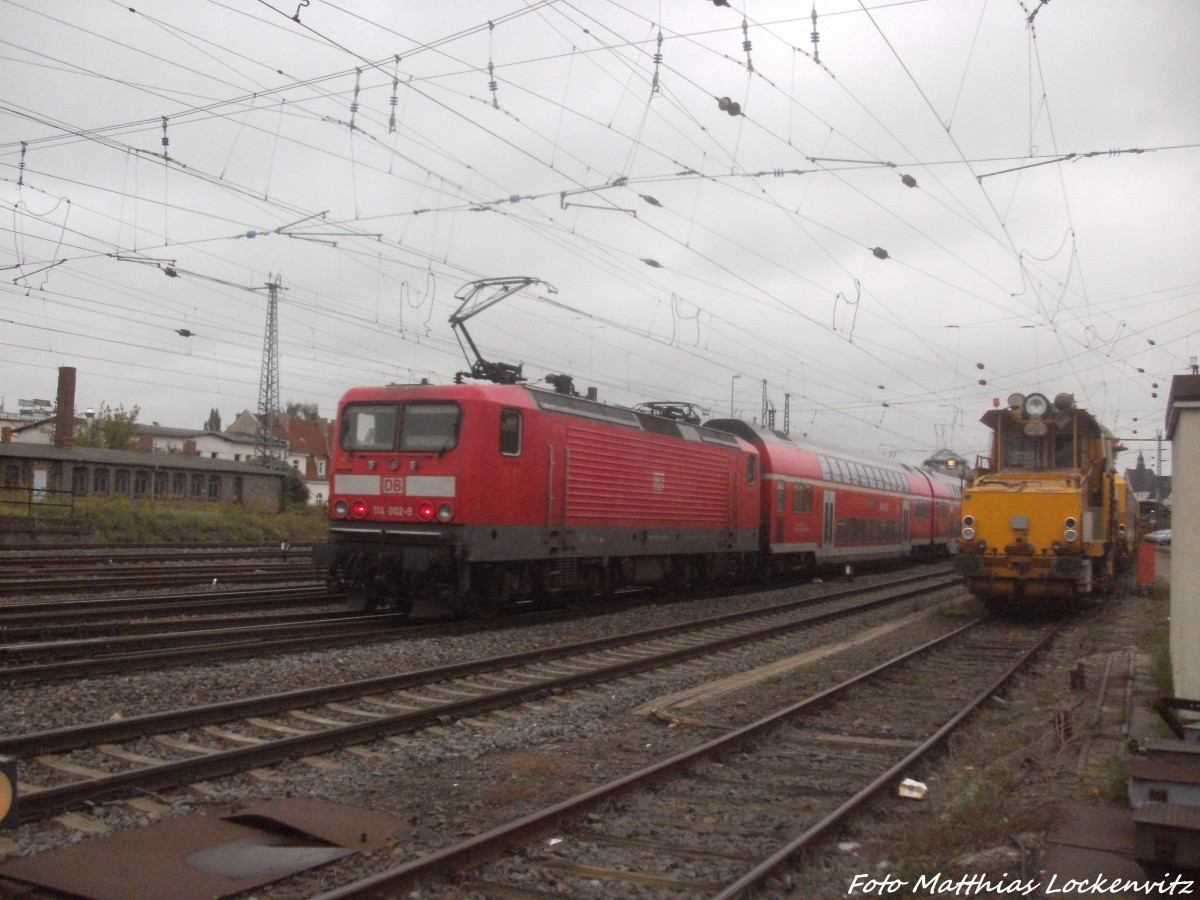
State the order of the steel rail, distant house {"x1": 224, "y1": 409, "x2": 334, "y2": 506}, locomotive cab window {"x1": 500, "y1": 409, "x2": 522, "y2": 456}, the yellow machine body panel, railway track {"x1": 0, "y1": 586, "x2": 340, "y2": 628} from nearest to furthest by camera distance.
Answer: railway track {"x1": 0, "y1": 586, "x2": 340, "y2": 628} < the steel rail < locomotive cab window {"x1": 500, "y1": 409, "x2": 522, "y2": 456} < the yellow machine body panel < distant house {"x1": 224, "y1": 409, "x2": 334, "y2": 506}

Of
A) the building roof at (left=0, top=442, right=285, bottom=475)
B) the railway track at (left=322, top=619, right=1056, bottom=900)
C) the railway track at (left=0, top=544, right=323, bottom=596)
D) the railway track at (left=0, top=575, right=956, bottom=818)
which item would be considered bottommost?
the railway track at (left=322, top=619, right=1056, bottom=900)

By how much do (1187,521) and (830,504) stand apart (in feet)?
59.4

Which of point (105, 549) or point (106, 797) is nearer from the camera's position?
point (106, 797)

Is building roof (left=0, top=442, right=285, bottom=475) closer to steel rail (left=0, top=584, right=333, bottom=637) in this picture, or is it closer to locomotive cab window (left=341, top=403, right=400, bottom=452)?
steel rail (left=0, top=584, right=333, bottom=637)

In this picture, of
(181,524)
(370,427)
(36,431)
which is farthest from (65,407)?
(370,427)

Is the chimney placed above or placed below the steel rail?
above

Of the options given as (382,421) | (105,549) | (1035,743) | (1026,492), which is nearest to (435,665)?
(382,421)

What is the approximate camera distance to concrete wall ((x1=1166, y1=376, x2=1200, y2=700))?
6.91 meters

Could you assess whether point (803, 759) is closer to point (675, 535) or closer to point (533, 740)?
point (533, 740)

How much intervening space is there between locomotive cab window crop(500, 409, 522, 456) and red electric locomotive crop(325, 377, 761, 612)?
0.02 meters

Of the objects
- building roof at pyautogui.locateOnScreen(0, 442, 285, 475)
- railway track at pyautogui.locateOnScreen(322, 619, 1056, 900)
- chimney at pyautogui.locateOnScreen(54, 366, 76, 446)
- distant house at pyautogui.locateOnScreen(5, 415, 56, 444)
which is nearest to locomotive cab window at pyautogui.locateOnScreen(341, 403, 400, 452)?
railway track at pyautogui.locateOnScreen(322, 619, 1056, 900)

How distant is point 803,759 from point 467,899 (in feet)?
11.3

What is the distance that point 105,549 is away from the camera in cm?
2675

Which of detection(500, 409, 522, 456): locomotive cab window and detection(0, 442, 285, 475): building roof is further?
detection(0, 442, 285, 475): building roof
